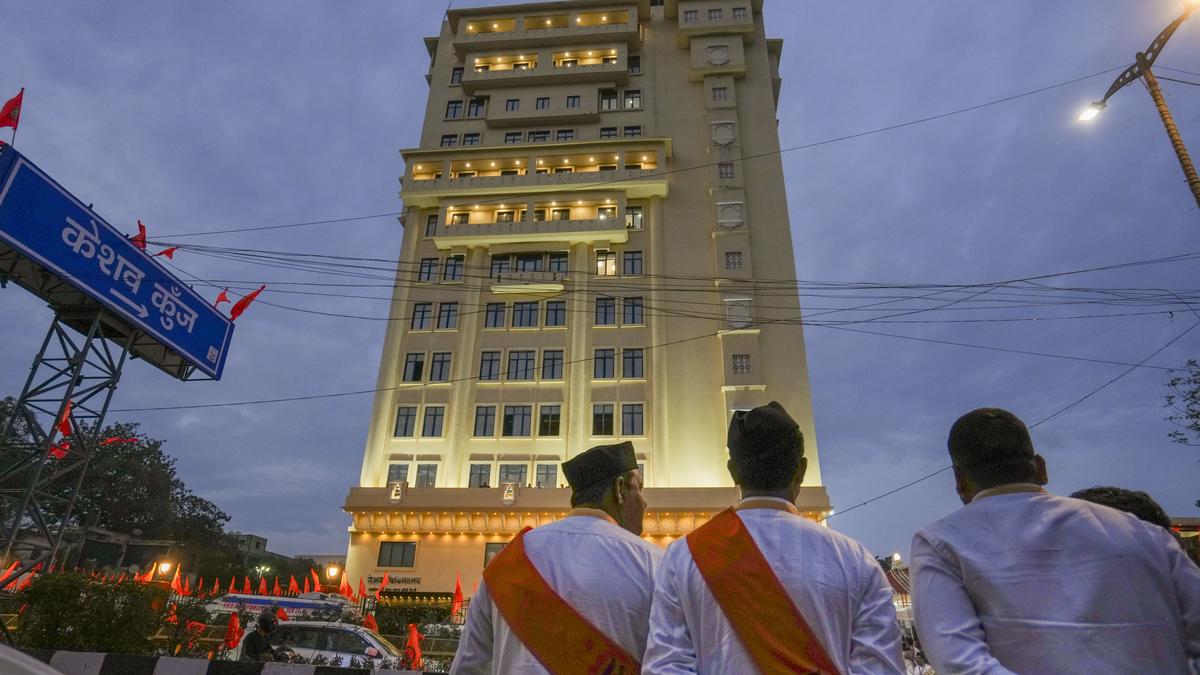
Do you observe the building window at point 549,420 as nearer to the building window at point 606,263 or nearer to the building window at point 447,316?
the building window at point 447,316

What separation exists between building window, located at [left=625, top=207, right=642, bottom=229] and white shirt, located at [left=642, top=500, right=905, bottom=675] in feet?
102

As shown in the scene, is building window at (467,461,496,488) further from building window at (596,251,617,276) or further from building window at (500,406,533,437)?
building window at (596,251,617,276)

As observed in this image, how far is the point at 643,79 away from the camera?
37656mm

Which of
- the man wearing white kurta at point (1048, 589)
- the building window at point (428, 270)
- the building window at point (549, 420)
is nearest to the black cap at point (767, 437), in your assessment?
the man wearing white kurta at point (1048, 589)

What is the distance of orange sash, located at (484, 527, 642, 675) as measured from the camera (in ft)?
7.86

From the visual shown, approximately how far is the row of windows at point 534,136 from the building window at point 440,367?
42.9 feet

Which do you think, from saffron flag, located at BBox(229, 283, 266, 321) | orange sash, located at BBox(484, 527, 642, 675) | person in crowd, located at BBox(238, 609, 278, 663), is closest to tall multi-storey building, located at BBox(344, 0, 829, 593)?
saffron flag, located at BBox(229, 283, 266, 321)

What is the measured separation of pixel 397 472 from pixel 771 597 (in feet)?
92.2

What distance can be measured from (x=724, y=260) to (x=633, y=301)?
15.6 feet

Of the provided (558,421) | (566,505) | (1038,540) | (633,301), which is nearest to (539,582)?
(1038,540)

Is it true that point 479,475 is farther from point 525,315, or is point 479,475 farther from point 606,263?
point 606,263

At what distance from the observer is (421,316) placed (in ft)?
102

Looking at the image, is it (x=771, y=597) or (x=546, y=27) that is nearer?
(x=771, y=597)

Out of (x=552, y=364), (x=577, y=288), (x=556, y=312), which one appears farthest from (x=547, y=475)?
(x=577, y=288)
